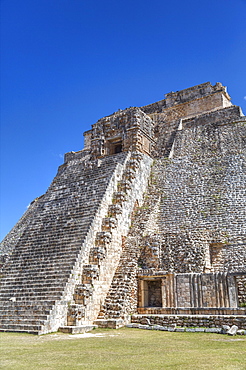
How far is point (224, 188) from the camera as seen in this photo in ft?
49.9

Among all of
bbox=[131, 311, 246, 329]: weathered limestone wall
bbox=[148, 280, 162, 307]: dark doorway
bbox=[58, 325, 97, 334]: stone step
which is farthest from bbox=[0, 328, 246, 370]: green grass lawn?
bbox=[148, 280, 162, 307]: dark doorway

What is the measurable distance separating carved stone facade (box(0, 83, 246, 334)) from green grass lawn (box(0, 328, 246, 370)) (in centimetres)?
168

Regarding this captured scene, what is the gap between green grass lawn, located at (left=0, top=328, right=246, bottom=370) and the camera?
561 centimetres

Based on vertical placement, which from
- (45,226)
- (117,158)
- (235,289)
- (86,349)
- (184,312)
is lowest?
(86,349)

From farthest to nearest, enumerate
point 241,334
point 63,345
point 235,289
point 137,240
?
point 137,240 → point 235,289 → point 241,334 → point 63,345

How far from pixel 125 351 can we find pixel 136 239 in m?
7.21

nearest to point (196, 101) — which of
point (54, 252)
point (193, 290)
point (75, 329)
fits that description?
point (54, 252)

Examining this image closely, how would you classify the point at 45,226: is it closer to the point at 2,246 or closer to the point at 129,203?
the point at 129,203

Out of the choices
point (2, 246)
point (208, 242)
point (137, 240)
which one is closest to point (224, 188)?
point (208, 242)

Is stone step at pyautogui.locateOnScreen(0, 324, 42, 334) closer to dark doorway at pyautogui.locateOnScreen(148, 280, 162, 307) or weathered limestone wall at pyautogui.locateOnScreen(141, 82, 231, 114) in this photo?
dark doorway at pyautogui.locateOnScreen(148, 280, 162, 307)

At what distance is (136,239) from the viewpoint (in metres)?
14.0

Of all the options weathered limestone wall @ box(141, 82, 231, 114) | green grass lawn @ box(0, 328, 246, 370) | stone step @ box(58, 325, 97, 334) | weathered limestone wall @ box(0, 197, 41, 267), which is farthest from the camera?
weathered limestone wall @ box(141, 82, 231, 114)

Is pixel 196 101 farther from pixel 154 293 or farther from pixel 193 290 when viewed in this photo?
pixel 193 290

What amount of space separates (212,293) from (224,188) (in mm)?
5446
